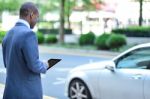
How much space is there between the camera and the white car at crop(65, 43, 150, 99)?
698cm

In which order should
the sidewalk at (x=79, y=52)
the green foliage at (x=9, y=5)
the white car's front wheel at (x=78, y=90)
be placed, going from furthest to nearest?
1. the green foliage at (x=9, y=5)
2. the sidewalk at (x=79, y=52)
3. the white car's front wheel at (x=78, y=90)

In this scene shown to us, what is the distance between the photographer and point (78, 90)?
8445mm

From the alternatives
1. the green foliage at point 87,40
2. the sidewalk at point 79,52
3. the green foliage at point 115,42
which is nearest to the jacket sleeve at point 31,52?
the sidewalk at point 79,52

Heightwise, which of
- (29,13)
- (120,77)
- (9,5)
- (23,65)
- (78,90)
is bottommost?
(78,90)

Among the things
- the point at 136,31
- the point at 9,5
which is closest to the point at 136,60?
the point at 136,31

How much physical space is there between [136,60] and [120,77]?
378mm

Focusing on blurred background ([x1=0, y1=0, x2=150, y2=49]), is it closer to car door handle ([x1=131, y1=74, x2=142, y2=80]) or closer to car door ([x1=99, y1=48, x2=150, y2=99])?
car door ([x1=99, y1=48, x2=150, y2=99])

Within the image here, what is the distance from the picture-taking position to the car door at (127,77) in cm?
701

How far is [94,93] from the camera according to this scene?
26.1 feet

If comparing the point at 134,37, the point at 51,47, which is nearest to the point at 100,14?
the point at 134,37

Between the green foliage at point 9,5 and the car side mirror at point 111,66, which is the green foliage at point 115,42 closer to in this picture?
the car side mirror at point 111,66

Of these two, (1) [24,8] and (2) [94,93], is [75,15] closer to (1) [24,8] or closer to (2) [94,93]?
(2) [94,93]

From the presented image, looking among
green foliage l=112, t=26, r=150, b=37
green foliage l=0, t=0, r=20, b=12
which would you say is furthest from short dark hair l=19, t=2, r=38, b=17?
green foliage l=0, t=0, r=20, b=12

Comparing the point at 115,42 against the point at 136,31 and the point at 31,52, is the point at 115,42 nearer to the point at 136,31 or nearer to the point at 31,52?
the point at 136,31
